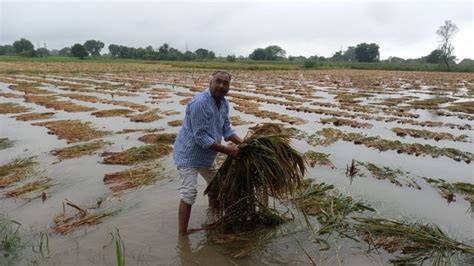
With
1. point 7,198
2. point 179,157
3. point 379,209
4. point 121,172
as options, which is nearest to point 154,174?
point 121,172

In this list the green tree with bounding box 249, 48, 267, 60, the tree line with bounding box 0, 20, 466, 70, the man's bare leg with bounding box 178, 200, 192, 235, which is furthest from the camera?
the green tree with bounding box 249, 48, 267, 60

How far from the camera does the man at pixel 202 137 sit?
372cm

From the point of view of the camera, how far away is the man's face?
375 cm

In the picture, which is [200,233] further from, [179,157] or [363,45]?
[363,45]

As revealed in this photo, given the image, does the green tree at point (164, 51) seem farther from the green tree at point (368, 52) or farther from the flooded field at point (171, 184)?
the flooded field at point (171, 184)

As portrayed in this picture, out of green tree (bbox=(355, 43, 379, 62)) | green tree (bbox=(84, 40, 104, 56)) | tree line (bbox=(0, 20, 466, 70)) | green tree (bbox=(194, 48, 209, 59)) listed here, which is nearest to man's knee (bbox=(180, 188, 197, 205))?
tree line (bbox=(0, 20, 466, 70))

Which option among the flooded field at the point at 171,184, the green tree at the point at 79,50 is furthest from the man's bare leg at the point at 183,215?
the green tree at the point at 79,50

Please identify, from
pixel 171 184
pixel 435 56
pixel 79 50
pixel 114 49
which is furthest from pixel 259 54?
pixel 171 184

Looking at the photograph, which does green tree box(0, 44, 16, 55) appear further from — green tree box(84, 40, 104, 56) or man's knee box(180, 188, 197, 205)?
man's knee box(180, 188, 197, 205)

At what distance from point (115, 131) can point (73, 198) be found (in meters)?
4.76

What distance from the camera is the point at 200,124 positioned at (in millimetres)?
3713

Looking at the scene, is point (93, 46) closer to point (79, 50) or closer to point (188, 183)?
point (79, 50)

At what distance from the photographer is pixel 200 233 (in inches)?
169

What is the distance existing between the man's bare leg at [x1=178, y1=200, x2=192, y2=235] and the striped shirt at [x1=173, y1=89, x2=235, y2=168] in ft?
1.46
